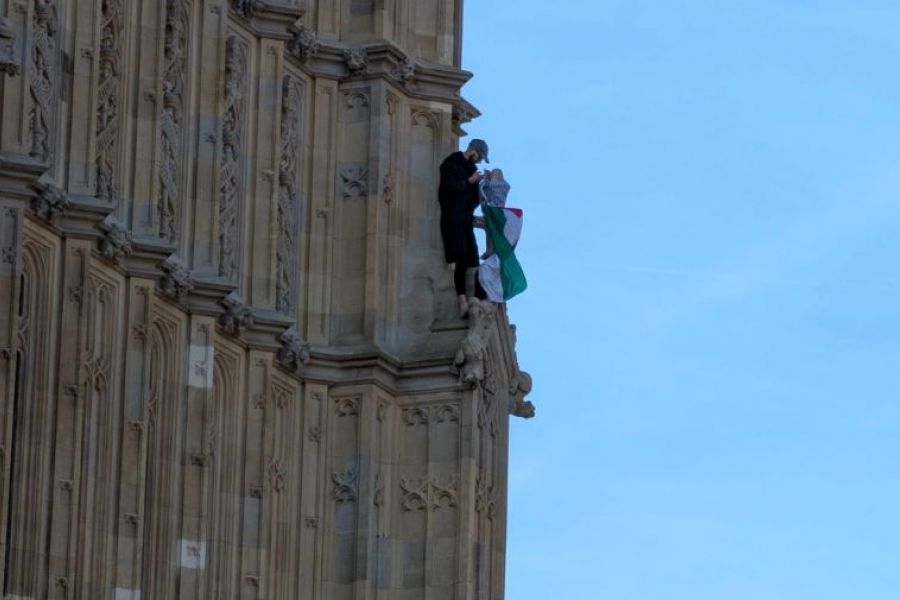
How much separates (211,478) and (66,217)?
382cm

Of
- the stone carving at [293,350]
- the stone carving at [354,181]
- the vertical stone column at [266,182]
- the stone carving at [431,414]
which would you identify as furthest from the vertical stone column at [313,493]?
the stone carving at [354,181]

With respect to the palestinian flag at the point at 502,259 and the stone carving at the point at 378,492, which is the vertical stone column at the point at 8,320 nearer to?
the stone carving at the point at 378,492

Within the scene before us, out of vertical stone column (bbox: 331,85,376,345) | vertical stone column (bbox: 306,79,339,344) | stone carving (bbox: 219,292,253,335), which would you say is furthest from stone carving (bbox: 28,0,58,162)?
vertical stone column (bbox: 331,85,376,345)

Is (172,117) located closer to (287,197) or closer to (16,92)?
(287,197)

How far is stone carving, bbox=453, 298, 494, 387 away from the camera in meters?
53.1

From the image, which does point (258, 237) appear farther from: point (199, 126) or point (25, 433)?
point (25, 433)

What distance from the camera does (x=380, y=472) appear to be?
52906 millimetres

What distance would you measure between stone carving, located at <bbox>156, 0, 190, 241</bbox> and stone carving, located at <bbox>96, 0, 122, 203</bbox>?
0.78m

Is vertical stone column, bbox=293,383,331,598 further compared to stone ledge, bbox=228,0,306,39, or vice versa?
stone ledge, bbox=228,0,306,39

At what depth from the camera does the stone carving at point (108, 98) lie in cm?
4903

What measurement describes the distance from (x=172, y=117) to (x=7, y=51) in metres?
3.94

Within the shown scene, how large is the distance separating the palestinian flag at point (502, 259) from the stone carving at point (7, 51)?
8.03 meters

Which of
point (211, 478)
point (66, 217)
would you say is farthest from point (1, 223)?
point (211, 478)

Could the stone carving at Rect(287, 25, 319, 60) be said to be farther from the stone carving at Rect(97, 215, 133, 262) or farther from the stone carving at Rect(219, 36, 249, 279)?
the stone carving at Rect(97, 215, 133, 262)
